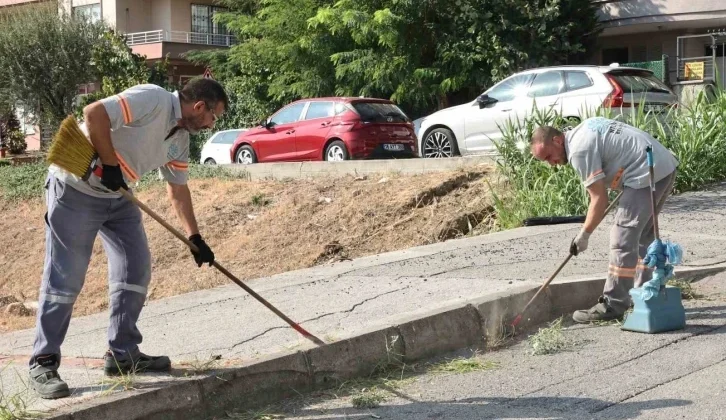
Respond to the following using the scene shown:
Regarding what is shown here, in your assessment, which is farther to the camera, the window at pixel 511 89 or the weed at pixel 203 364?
the window at pixel 511 89

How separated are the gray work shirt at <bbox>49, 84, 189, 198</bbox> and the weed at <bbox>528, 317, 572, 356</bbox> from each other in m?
2.67

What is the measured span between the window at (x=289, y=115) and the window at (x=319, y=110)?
29 cm

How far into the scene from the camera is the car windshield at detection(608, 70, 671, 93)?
14945mm

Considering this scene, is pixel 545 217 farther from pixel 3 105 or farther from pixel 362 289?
pixel 3 105

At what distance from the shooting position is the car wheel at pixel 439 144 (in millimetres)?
16828

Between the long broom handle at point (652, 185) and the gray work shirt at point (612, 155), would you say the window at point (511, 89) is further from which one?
the long broom handle at point (652, 185)

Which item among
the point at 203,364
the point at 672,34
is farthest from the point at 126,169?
the point at 672,34

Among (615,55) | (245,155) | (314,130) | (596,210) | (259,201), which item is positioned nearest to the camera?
(596,210)

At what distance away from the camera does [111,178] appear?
17.2 ft

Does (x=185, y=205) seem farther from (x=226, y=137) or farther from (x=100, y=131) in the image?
(x=226, y=137)

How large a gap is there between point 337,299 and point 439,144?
9.06 m

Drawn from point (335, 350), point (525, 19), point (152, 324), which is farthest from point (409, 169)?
point (525, 19)

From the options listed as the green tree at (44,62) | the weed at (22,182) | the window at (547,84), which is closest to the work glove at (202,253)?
the window at (547,84)

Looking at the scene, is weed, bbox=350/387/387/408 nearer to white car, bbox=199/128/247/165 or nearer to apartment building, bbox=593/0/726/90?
white car, bbox=199/128/247/165
